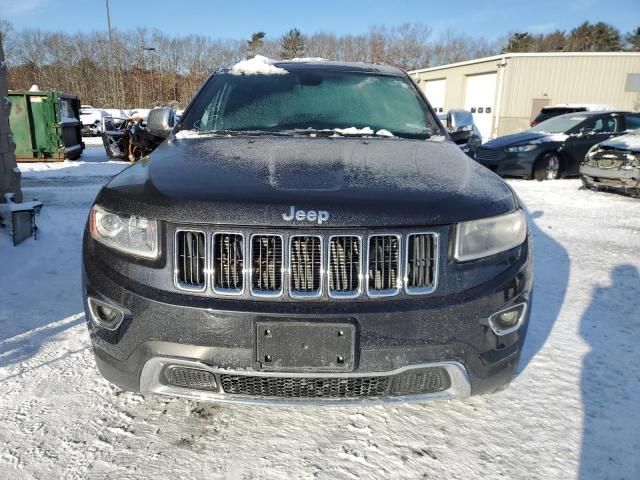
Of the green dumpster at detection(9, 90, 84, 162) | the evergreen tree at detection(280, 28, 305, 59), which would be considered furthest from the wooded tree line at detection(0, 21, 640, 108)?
the green dumpster at detection(9, 90, 84, 162)

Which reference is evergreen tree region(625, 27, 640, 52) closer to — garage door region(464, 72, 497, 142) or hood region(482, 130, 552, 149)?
garage door region(464, 72, 497, 142)

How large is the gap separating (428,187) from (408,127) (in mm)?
1244

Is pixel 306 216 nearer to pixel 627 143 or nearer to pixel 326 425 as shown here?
pixel 326 425

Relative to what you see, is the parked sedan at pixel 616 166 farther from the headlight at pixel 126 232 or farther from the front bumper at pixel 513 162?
the headlight at pixel 126 232

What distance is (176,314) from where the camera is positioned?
5.86 feet

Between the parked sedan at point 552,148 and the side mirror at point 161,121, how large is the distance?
8524 millimetres

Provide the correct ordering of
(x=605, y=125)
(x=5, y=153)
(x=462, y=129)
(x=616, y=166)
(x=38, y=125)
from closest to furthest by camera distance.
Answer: (x=462, y=129) < (x=5, y=153) < (x=616, y=166) < (x=605, y=125) < (x=38, y=125)

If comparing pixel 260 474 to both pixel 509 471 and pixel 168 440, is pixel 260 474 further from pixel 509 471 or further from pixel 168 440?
pixel 509 471

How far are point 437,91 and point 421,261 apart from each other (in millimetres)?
35609

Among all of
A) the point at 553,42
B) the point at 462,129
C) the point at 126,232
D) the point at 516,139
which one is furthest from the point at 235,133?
the point at 553,42

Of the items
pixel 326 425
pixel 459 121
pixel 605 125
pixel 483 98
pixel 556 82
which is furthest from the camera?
pixel 483 98

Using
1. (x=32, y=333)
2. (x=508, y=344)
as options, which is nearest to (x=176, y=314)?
(x=508, y=344)

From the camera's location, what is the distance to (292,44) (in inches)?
2162

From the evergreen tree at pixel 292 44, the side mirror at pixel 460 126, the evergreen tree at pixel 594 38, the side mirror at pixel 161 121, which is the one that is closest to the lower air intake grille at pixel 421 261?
the side mirror at pixel 460 126
